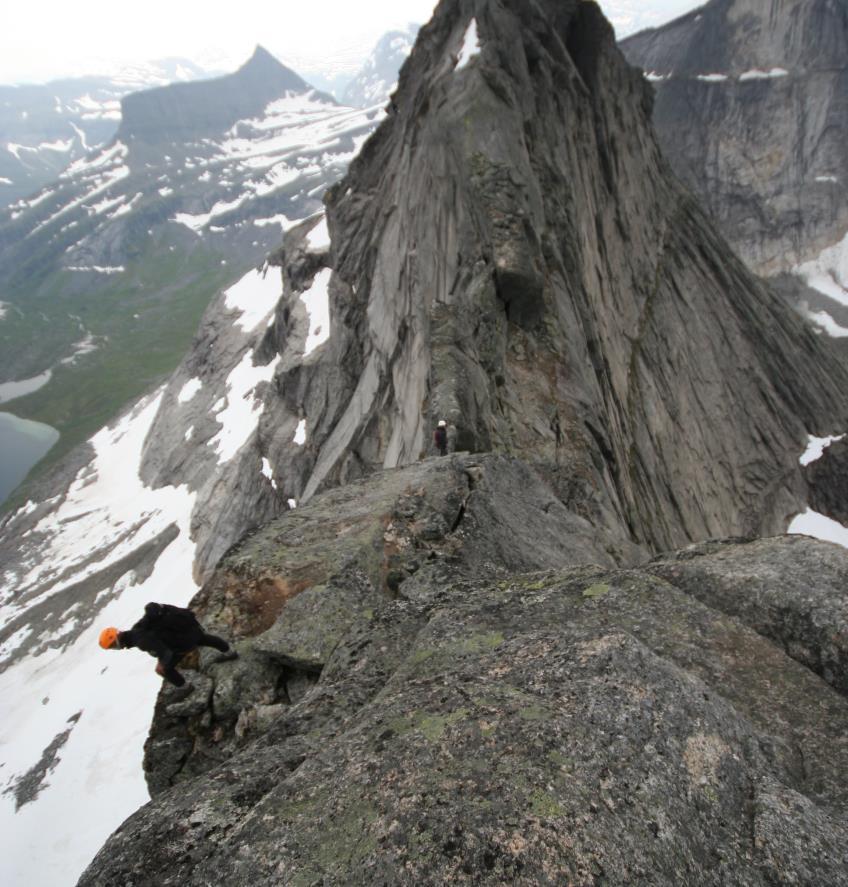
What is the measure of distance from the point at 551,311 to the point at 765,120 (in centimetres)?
12977

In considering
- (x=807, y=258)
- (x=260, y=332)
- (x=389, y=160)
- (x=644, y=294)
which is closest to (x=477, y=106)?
(x=389, y=160)

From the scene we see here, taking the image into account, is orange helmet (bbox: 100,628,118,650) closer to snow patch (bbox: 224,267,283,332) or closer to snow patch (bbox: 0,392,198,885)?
snow patch (bbox: 0,392,198,885)

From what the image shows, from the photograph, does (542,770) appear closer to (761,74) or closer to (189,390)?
(189,390)

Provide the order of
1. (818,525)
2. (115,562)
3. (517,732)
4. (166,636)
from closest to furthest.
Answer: (517,732) < (166,636) < (818,525) < (115,562)

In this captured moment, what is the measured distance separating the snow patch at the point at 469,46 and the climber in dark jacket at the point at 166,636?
102 ft

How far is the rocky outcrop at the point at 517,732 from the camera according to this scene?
5.12 meters

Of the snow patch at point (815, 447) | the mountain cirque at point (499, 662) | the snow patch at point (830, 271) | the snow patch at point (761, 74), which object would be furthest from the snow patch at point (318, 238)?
the snow patch at point (761, 74)

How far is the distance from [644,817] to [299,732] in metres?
3.88

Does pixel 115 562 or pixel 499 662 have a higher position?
pixel 499 662

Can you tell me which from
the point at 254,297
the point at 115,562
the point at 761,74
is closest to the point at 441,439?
the point at 115,562

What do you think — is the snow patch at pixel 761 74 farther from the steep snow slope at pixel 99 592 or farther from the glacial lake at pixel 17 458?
the glacial lake at pixel 17 458

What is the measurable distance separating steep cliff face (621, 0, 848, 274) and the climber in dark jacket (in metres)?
138

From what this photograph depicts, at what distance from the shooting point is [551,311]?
26344mm

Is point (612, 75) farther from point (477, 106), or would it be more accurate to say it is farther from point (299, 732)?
point (299, 732)
